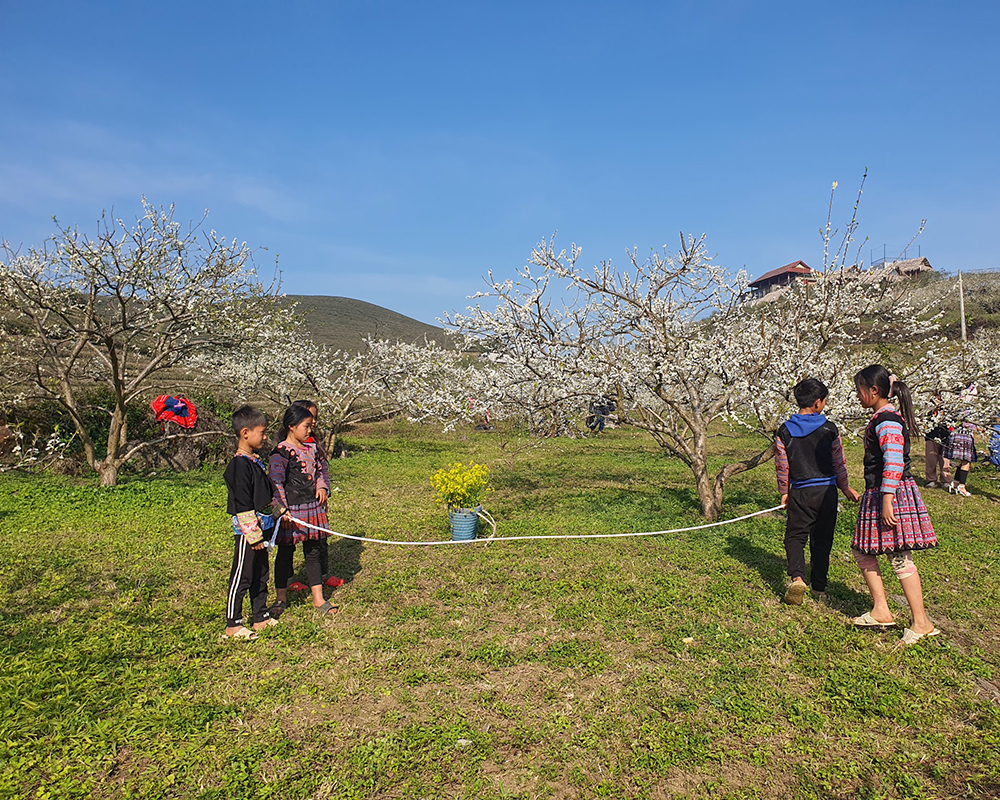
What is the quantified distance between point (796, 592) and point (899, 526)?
1.06 m

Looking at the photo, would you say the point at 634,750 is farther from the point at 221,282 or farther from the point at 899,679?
the point at 221,282

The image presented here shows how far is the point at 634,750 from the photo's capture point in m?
3.04

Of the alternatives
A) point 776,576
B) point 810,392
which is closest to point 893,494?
point 810,392

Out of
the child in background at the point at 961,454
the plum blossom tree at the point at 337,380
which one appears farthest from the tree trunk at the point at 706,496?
the plum blossom tree at the point at 337,380

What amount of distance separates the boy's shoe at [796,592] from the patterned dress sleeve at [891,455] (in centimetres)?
115

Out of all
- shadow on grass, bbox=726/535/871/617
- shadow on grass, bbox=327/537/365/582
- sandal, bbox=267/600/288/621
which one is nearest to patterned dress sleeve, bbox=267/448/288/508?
sandal, bbox=267/600/288/621

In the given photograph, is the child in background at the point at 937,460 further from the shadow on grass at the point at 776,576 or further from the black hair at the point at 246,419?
the black hair at the point at 246,419

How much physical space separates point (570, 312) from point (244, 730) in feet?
21.0

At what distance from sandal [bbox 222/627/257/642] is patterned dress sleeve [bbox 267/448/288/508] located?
974 millimetres

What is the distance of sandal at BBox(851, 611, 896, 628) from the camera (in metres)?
4.37

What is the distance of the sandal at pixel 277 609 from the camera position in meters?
4.81

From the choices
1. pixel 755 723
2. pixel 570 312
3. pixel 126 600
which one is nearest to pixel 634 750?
pixel 755 723

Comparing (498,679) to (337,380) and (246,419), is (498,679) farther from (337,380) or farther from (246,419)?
(337,380)

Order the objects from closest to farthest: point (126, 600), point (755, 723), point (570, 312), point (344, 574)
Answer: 1. point (755, 723)
2. point (126, 600)
3. point (344, 574)
4. point (570, 312)
